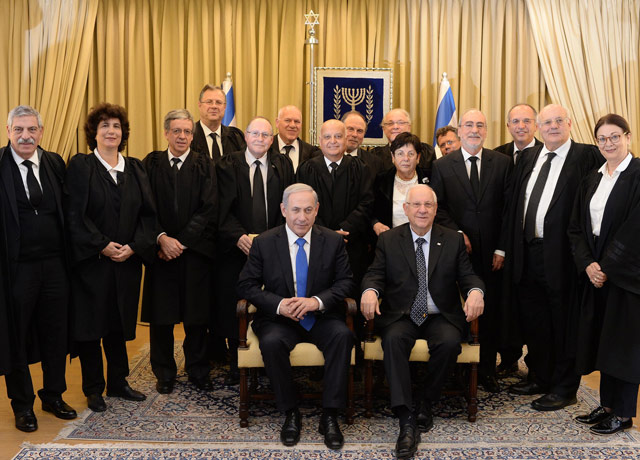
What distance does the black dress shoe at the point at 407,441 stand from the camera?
346 cm

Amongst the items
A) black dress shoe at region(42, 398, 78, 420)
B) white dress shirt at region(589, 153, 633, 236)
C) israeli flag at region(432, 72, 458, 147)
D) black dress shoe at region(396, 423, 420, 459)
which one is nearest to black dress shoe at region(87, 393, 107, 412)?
black dress shoe at region(42, 398, 78, 420)

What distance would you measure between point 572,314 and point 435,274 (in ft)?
3.05

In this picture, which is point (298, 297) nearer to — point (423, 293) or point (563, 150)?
point (423, 293)

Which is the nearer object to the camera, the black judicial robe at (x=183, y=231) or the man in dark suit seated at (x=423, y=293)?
the man in dark suit seated at (x=423, y=293)

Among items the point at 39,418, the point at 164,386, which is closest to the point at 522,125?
the point at 164,386

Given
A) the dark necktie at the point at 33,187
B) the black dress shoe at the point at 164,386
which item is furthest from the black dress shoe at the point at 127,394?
the dark necktie at the point at 33,187

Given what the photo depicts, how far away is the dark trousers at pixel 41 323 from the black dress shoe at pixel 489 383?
2.86m

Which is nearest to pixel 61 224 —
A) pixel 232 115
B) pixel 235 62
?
pixel 232 115

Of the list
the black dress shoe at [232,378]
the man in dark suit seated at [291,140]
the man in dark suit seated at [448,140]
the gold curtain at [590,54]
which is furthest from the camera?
the gold curtain at [590,54]

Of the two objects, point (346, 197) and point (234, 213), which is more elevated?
point (346, 197)

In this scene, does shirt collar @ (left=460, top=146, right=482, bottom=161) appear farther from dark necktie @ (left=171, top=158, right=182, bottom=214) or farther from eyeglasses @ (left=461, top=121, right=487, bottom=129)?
dark necktie @ (left=171, top=158, right=182, bottom=214)

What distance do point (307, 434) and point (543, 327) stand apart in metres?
1.77

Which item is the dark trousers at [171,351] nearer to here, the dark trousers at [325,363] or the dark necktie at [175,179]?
the dark necktie at [175,179]

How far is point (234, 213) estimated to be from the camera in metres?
4.55
